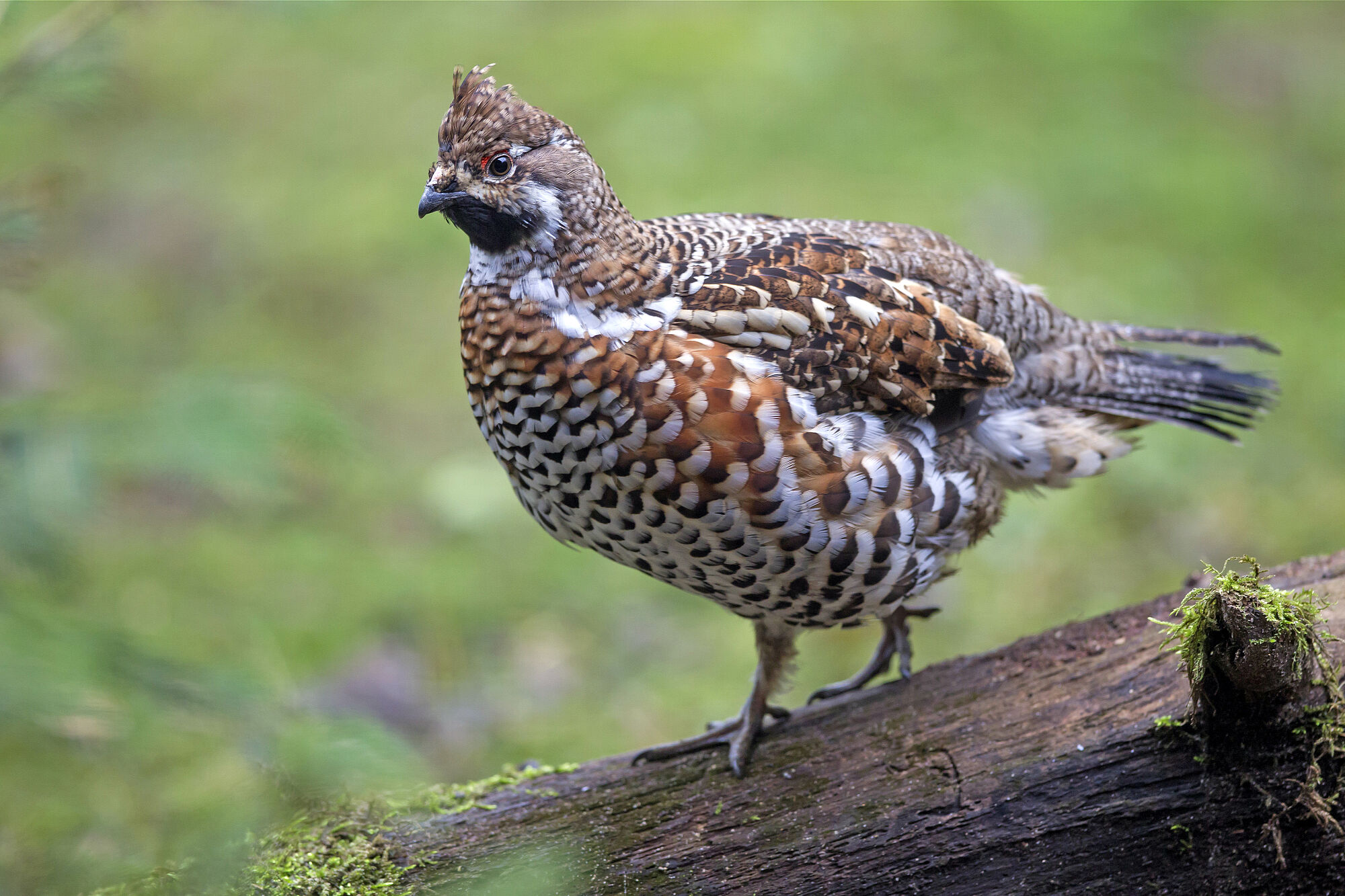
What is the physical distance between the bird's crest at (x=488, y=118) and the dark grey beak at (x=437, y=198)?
15cm

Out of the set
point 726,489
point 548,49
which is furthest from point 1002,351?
point 548,49

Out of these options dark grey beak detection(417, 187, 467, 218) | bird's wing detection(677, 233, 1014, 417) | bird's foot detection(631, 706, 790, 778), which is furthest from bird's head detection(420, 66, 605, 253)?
bird's foot detection(631, 706, 790, 778)

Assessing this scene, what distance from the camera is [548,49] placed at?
9.22 meters

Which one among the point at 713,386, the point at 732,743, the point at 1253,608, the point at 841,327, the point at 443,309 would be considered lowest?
the point at 1253,608

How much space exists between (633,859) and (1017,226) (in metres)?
6.07

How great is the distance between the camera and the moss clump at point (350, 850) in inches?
123

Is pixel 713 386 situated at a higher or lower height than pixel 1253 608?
higher

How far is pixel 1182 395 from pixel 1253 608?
1684 millimetres

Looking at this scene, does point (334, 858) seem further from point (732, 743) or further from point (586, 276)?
point (586, 276)

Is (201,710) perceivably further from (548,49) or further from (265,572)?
(548,49)

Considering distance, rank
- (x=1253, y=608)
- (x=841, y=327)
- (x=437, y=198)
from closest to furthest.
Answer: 1. (x=1253, y=608)
2. (x=437, y=198)
3. (x=841, y=327)

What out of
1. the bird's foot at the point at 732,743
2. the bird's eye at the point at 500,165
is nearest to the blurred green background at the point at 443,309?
the bird's eye at the point at 500,165

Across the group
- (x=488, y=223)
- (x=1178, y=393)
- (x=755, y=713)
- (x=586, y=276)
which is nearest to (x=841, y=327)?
(x=586, y=276)

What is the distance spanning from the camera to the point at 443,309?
7.69 m
